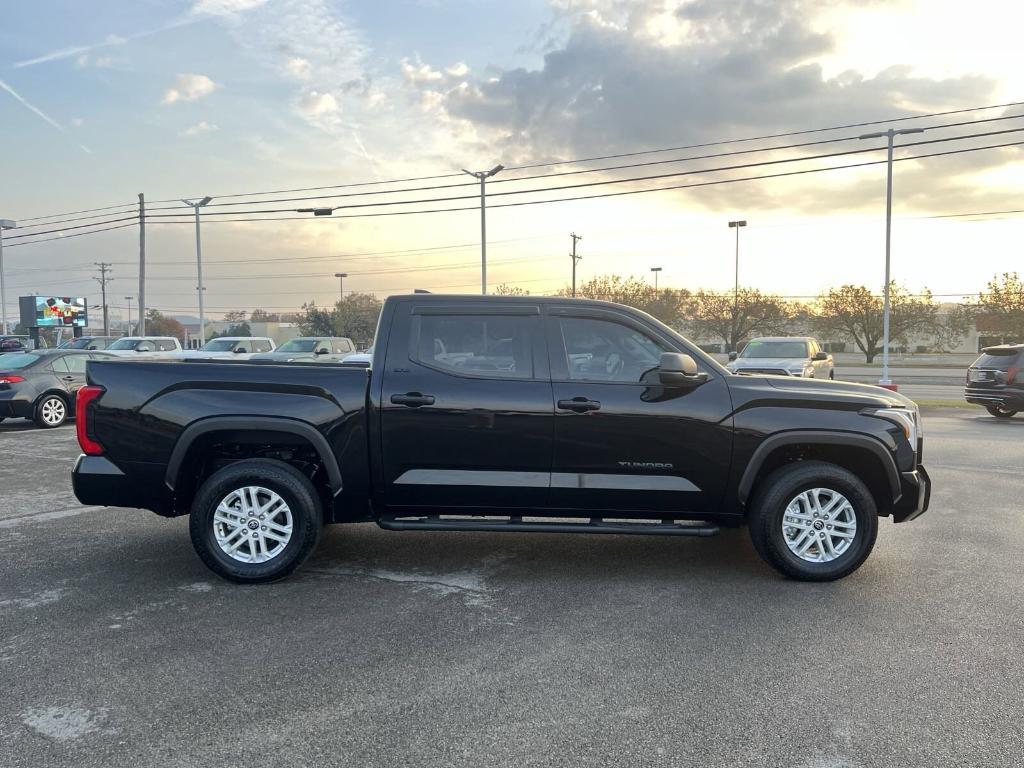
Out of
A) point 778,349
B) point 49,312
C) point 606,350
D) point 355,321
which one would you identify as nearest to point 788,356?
point 778,349

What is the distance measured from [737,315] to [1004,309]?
64.6ft

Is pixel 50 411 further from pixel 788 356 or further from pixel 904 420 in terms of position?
pixel 788 356

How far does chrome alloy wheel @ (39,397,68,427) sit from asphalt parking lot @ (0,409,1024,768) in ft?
29.7

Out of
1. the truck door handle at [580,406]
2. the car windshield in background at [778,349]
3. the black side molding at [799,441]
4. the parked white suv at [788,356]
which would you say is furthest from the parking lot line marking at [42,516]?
the car windshield in background at [778,349]

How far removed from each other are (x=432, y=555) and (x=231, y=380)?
195cm

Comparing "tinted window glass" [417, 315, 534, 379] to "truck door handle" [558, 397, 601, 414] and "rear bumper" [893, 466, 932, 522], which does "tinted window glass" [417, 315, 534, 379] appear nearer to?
"truck door handle" [558, 397, 601, 414]

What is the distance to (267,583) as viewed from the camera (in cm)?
492

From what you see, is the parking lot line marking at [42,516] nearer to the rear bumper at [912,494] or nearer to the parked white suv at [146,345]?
the rear bumper at [912,494]

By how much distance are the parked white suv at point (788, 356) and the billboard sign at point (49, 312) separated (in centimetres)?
4875

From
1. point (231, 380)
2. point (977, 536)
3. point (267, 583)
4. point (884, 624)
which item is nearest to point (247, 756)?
point (267, 583)

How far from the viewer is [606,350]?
5082mm

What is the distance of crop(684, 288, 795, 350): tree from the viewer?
6075 cm

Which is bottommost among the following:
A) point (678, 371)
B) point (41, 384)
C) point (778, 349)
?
point (41, 384)

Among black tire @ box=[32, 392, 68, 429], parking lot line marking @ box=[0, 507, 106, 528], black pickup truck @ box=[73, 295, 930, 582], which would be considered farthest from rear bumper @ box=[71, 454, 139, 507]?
black tire @ box=[32, 392, 68, 429]
